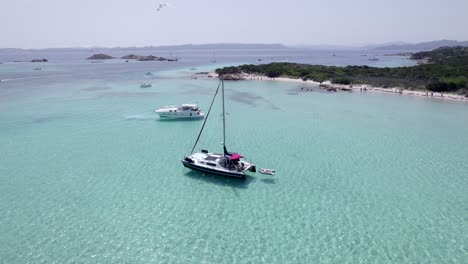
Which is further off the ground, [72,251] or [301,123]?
[301,123]

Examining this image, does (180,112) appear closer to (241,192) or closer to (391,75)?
(241,192)

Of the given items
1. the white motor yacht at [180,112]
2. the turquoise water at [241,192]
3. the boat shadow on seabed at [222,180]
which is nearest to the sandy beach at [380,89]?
the turquoise water at [241,192]

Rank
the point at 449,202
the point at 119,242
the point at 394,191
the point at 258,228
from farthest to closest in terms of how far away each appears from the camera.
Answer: the point at 394,191
the point at 449,202
the point at 258,228
the point at 119,242

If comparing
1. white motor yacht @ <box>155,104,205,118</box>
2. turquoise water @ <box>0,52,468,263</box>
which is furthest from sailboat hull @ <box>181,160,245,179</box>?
white motor yacht @ <box>155,104,205,118</box>

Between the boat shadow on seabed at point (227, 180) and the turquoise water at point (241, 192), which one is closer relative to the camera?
the turquoise water at point (241, 192)

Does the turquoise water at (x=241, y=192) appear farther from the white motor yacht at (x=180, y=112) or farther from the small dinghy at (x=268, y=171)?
the white motor yacht at (x=180, y=112)

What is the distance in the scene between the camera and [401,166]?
3155 cm

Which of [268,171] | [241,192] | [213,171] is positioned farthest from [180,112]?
[241,192]

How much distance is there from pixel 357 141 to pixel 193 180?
2215cm

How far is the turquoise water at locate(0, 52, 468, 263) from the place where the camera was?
63.9 feet

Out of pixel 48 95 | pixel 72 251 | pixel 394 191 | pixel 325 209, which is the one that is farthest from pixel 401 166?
pixel 48 95

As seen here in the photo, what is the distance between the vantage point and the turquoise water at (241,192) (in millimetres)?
19484

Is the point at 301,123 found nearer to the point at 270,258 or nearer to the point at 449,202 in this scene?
the point at 449,202

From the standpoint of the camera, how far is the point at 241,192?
2661 centimetres
